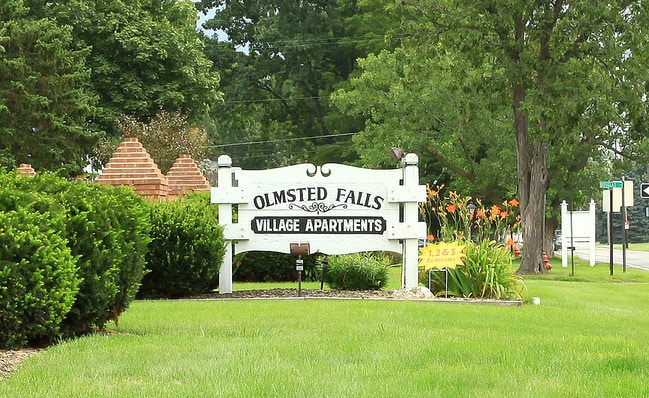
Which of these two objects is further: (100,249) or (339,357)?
(100,249)

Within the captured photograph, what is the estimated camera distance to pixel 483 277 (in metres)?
14.0

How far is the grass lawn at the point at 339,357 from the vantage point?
596cm

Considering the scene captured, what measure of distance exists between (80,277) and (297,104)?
50786 mm

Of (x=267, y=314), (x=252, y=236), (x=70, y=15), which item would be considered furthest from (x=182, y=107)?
(x=267, y=314)

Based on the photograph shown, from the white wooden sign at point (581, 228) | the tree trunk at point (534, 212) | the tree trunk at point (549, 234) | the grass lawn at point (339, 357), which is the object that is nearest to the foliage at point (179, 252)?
the grass lawn at point (339, 357)

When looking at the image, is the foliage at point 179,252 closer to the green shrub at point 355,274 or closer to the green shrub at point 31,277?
the green shrub at point 355,274

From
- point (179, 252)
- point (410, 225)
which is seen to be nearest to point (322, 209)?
point (410, 225)

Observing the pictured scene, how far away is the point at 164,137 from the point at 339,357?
32.1 m

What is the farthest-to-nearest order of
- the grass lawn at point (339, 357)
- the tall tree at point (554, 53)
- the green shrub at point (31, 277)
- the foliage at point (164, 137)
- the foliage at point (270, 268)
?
the foliage at point (164, 137), the tall tree at point (554, 53), the foliage at point (270, 268), the green shrub at point (31, 277), the grass lawn at point (339, 357)

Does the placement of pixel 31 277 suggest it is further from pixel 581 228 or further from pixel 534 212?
pixel 581 228

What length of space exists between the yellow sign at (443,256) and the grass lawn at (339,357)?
2276 mm

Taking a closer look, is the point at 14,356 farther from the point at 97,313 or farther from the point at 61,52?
the point at 61,52

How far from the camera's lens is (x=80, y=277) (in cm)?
837

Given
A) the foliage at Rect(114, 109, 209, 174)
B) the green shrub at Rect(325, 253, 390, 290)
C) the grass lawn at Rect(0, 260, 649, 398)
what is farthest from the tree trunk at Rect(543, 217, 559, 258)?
the grass lawn at Rect(0, 260, 649, 398)
